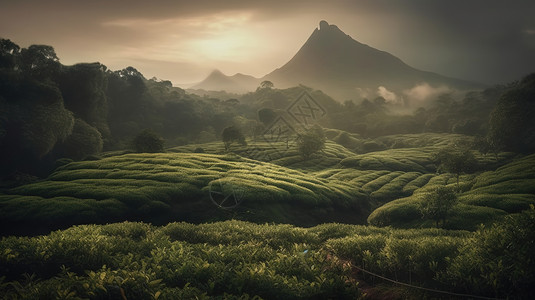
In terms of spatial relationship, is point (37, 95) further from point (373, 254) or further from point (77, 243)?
point (373, 254)

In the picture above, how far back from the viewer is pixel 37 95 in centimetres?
7731

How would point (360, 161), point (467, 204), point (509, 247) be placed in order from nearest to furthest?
point (509, 247), point (467, 204), point (360, 161)

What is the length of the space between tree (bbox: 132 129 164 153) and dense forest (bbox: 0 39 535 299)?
31cm

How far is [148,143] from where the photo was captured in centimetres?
7400

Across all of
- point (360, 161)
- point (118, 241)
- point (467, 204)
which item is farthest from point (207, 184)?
point (360, 161)

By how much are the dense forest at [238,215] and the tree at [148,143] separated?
1.03ft

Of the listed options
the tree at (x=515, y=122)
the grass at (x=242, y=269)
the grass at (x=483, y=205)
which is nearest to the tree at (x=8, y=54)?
the grass at (x=242, y=269)

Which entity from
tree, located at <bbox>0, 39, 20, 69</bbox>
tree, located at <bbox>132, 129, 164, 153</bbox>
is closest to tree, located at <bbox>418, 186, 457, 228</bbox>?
tree, located at <bbox>132, 129, 164, 153</bbox>

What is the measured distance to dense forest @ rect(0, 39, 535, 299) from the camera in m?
11.9

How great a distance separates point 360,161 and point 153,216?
7526 centimetres

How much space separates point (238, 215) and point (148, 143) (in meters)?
42.3

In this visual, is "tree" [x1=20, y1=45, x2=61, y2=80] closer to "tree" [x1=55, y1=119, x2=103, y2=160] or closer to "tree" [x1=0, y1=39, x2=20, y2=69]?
"tree" [x1=0, y1=39, x2=20, y2=69]

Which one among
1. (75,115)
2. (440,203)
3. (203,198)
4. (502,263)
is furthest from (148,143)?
(502,263)

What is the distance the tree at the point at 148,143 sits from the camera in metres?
73.3
